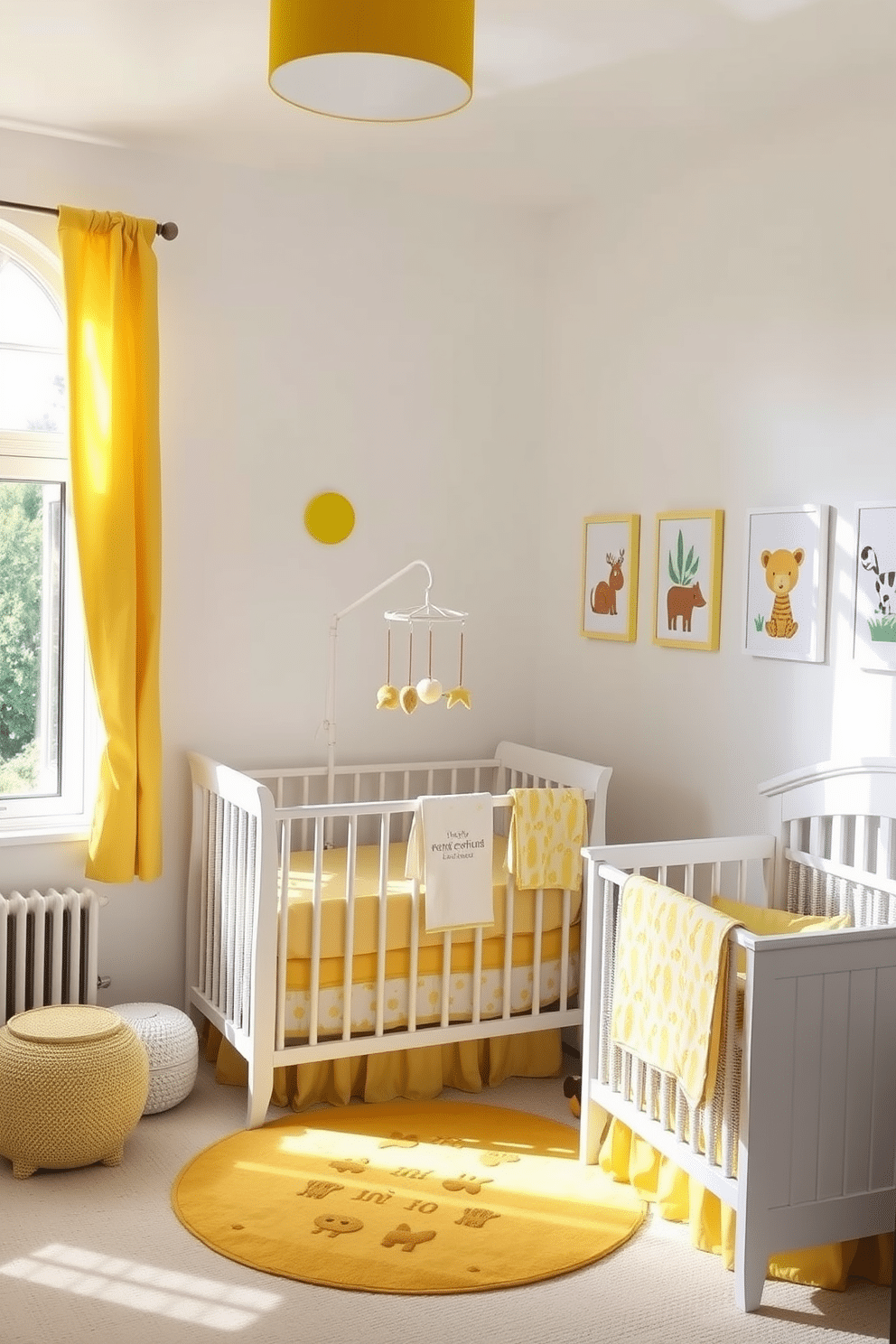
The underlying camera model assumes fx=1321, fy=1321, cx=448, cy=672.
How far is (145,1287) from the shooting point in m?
2.40

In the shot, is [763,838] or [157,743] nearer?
[763,838]

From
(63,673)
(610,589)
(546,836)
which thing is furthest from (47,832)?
(610,589)

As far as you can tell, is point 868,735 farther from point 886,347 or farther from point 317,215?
point 317,215

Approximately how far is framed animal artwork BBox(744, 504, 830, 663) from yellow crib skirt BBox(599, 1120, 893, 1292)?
1.16 metres

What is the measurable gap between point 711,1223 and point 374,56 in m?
2.22

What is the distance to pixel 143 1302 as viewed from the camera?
235 centimetres

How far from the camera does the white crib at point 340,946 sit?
3119 mm

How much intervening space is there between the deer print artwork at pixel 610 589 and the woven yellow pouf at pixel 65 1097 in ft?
5.78

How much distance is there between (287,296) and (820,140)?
4.88 feet

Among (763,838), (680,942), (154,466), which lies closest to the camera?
(680,942)

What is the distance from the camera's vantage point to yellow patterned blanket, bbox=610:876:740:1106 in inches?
95.8

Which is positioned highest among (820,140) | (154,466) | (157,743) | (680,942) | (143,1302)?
(820,140)

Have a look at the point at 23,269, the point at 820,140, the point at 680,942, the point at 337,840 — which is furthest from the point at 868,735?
the point at 23,269

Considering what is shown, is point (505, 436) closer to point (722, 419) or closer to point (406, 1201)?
point (722, 419)
